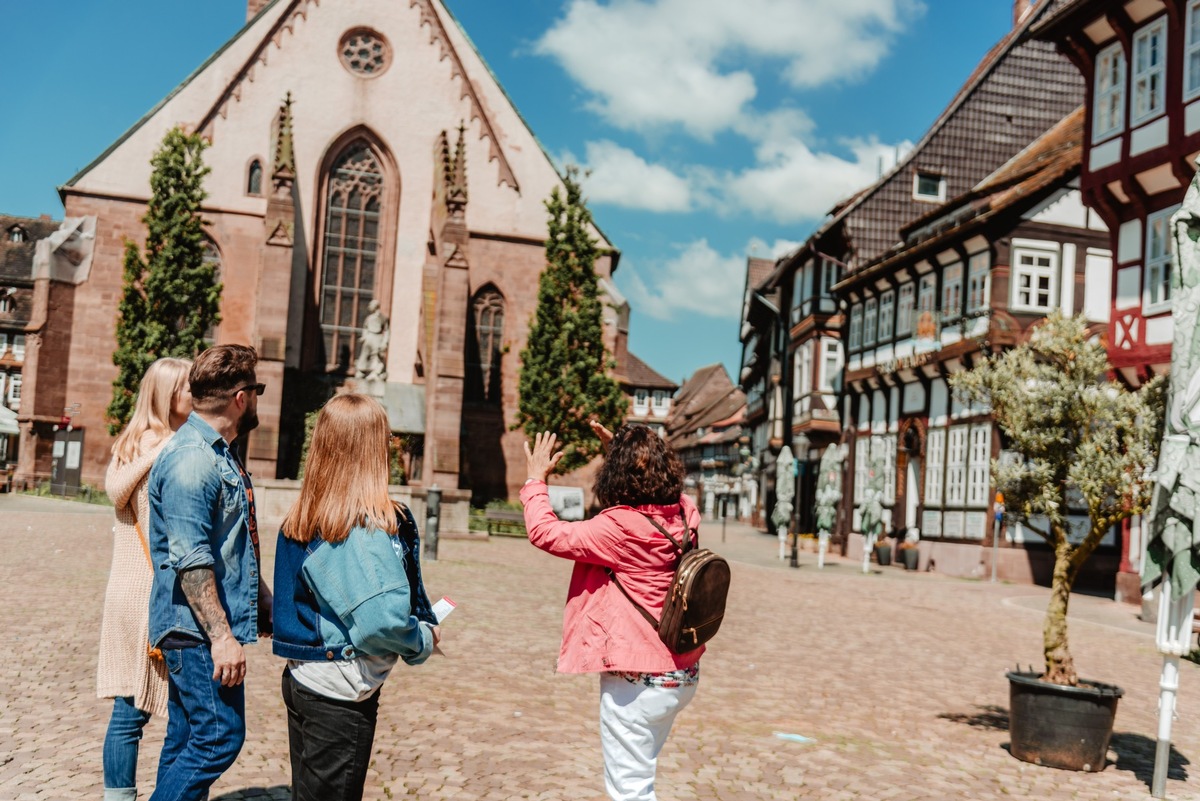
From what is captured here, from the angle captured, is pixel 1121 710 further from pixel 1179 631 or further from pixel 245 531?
pixel 245 531

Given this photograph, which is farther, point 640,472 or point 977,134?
point 977,134

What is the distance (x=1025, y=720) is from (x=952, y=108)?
2913cm

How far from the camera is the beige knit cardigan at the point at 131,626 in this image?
419 centimetres

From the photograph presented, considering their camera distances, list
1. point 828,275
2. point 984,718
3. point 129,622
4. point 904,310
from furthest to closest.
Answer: point 828,275
point 904,310
point 984,718
point 129,622

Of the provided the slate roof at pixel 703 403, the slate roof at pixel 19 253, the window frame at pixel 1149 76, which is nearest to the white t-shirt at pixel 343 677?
the window frame at pixel 1149 76

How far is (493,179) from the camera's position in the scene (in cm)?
3434

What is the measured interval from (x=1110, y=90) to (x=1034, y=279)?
5756 mm

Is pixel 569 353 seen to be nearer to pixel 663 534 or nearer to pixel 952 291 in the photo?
pixel 952 291

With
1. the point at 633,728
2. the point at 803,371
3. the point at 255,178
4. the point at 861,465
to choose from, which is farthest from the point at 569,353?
the point at 633,728

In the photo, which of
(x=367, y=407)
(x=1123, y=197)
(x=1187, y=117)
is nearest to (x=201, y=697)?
(x=367, y=407)

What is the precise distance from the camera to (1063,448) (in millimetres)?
8258

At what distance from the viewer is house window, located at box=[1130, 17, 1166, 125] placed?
17.3m

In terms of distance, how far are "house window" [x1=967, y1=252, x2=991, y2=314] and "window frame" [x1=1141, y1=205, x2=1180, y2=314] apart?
5.69m

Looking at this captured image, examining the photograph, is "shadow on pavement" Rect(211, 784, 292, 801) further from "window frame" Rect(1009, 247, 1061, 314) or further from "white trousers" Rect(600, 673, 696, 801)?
"window frame" Rect(1009, 247, 1061, 314)
